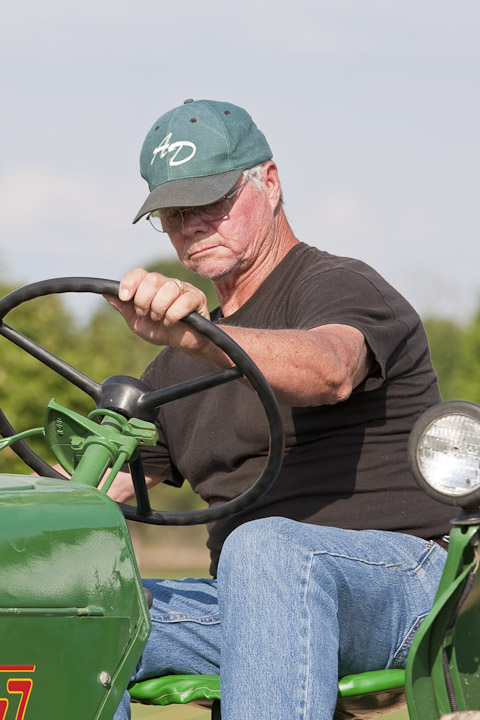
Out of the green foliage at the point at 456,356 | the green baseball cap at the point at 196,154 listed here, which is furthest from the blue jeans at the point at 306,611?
the green foliage at the point at 456,356

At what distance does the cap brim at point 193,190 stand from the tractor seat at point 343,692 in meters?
1.07

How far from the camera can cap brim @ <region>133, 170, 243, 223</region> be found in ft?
8.02

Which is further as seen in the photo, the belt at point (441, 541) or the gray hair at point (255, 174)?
the gray hair at point (255, 174)

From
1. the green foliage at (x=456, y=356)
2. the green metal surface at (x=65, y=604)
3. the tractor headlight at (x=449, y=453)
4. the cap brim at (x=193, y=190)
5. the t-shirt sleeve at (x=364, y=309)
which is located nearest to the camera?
the green metal surface at (x=65, y=604)

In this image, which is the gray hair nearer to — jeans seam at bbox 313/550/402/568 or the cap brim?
the cap brim

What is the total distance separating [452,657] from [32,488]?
76 centimetres

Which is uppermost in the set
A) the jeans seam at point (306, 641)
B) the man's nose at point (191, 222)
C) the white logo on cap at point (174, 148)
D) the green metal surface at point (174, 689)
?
the white logo on cap at point (174, 148)

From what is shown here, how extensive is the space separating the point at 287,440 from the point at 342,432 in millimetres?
123

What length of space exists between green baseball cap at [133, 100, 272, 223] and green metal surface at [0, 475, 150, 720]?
1.09 meters

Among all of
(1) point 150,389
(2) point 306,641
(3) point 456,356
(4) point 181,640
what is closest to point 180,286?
(1) point 150,389

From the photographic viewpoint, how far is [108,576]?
1.46 m

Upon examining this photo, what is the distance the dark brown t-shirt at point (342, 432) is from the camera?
2199 millimetres

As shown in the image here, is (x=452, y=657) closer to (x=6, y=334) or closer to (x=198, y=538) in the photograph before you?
(x=6, y=334)

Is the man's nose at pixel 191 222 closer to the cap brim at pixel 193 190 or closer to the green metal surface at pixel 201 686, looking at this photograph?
the cap brim at pixel 193 190
